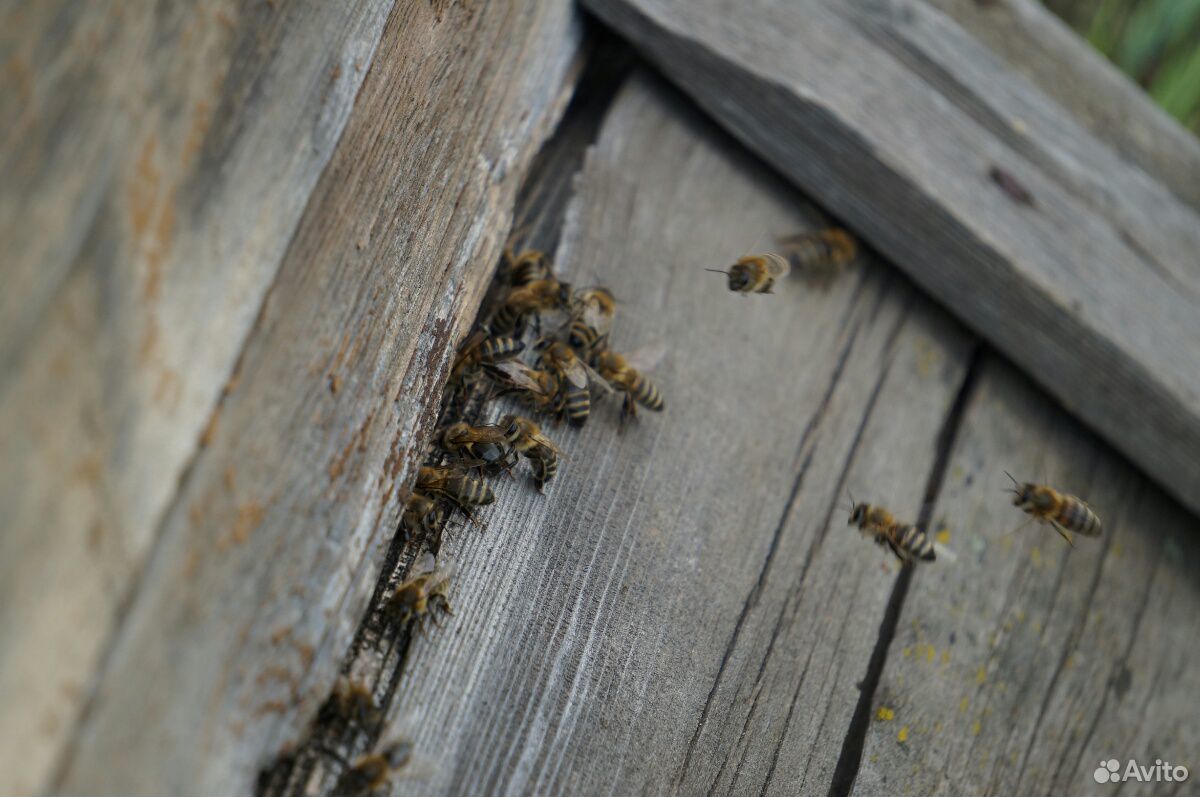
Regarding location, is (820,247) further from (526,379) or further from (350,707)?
(350,707)

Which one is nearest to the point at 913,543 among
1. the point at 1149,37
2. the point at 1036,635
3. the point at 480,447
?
the point at 1036,635

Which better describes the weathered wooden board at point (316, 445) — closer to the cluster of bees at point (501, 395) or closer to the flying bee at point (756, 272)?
the cluster of bees at point (501, 395)

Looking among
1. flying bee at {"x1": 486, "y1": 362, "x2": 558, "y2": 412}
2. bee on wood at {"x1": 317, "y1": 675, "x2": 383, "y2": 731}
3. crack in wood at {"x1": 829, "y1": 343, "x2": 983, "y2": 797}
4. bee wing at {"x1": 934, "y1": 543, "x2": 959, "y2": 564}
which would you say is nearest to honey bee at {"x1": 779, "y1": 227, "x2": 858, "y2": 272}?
crack in wood at {"x1": 829, "y1": 343, "x2": 983, "y2": 797}

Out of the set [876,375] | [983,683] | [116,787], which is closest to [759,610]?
[983,683]

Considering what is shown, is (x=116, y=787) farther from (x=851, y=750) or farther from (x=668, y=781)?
(x=851, y=750)

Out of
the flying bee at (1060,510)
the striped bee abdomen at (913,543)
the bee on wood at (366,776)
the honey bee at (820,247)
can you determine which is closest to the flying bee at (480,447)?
the bee on wood at (366,776)

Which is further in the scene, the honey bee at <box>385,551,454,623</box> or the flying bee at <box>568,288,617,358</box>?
the flying bee at <box>568,288,617,358</box>

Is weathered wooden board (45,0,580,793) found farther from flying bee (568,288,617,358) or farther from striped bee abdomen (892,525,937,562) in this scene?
striped bee abdomen (892,525,937,562)
